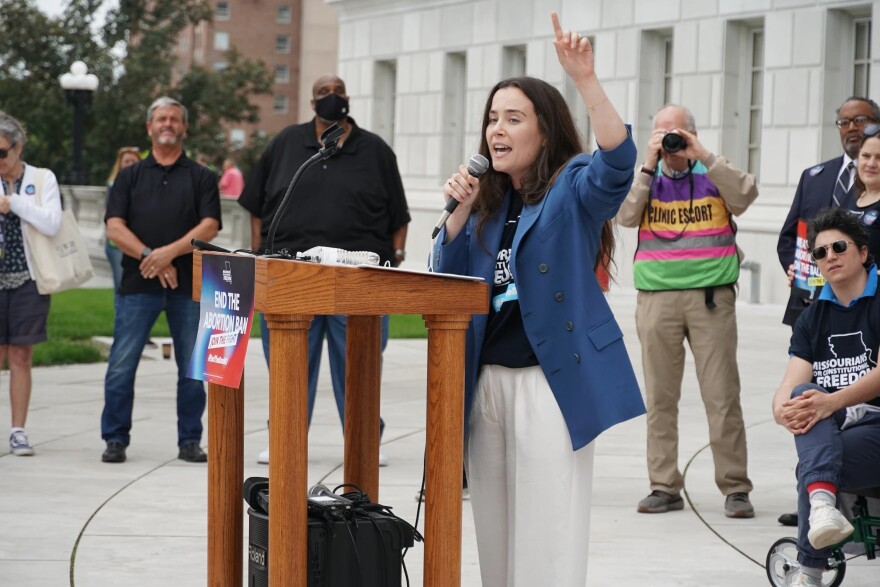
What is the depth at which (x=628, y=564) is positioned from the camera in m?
6.24

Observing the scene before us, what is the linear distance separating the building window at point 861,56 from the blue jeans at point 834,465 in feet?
56.0

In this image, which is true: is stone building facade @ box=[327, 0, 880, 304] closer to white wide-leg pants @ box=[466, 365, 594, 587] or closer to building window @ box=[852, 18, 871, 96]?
building window @ box=[852, 18, 871, 96]

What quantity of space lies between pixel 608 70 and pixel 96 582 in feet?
69.9

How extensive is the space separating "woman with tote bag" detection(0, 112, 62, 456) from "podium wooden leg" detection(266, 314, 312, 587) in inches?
205

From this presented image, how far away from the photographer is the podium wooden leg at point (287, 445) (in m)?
3.93

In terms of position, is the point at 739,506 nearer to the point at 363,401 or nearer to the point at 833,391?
the point at 833,391

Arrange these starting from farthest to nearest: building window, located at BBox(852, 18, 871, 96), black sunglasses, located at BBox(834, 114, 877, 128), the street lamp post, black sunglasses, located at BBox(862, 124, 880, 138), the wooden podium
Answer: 1. the street lamp post
2. building window, located at BBox(852, 18, 871, 96)
3. black sunglasses, located at BBox(834, 114, 877, 128)
4. black sunglasses, located at BBox(862, 124, 880, 138)
5. the wooden podium

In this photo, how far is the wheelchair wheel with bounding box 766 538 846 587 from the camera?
562cm

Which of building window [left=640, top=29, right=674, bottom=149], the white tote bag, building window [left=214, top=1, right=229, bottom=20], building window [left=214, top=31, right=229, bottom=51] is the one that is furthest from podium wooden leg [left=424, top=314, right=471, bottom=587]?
building window [left=214, top=31, right=229, bottom=51]

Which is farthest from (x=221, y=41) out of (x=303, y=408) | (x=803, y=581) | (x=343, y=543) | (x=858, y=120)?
(x=303, y=408)

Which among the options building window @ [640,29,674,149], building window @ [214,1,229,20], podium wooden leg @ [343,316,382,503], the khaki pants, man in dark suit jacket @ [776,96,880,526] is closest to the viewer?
podium wooden leg @ [343,316,382,503]

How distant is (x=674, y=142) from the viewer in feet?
23.6

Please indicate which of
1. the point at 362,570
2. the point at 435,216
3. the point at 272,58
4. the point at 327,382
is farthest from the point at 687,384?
the point at 272,58

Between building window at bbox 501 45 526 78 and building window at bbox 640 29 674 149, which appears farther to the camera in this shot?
building window at bbox 501 45 526 78
